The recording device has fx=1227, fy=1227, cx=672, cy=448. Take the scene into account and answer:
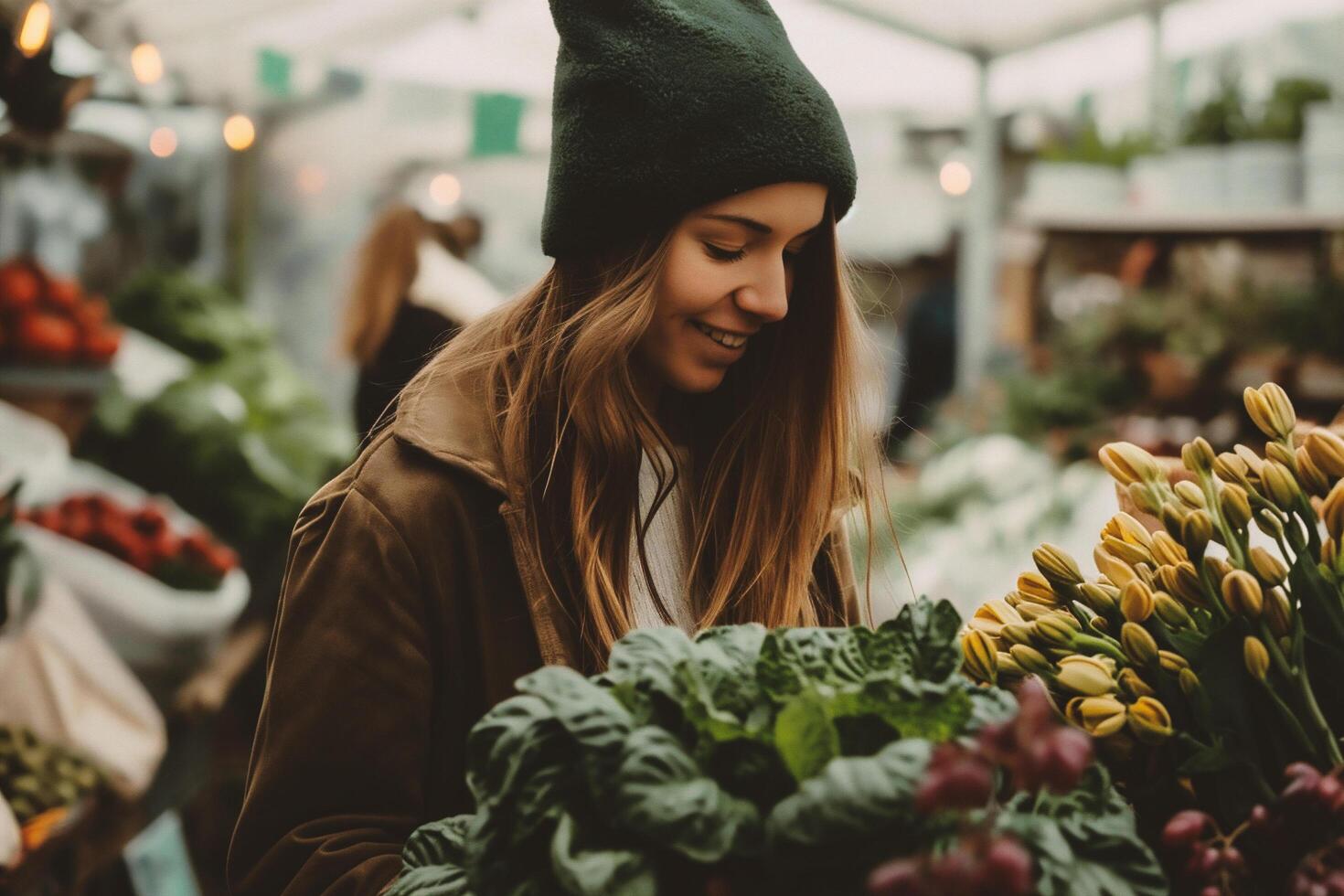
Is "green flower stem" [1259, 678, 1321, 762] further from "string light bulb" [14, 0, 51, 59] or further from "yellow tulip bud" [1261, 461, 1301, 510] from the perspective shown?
"string light bulb" [14, 0, 51, 59]

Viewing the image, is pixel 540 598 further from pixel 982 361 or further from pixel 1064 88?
pixel 1064 88

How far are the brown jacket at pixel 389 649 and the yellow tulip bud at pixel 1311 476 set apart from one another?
0.70m

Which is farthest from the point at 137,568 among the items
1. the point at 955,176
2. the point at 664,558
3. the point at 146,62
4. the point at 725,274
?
the point at 955,176

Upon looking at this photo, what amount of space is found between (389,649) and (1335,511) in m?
0.81

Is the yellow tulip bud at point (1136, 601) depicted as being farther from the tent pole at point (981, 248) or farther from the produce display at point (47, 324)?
the tent pole at point (981, 248)

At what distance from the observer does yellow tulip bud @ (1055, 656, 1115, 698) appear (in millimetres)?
817

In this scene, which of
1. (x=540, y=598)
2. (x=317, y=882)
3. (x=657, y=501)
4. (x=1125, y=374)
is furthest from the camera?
(x=1125, y=374)

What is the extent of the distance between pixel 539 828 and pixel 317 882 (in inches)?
19.7

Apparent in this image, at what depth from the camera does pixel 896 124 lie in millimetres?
6844

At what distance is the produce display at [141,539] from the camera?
358 cm

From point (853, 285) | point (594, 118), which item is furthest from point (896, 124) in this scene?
point (594, 118)

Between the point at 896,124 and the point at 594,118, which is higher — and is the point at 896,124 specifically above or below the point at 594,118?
above

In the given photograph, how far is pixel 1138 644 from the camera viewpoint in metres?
0.81

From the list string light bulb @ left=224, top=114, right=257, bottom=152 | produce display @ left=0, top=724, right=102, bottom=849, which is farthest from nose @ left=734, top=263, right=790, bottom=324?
string light bulb @ left=224, top=114, right=257, bottom=152
